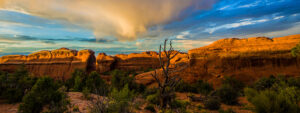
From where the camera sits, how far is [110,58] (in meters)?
38.3

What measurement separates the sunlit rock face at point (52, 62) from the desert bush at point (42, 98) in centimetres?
3156

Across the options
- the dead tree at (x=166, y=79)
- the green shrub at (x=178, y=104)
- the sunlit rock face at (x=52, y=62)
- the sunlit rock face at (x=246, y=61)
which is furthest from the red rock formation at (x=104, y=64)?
the dead tree at (x=166, y=79)

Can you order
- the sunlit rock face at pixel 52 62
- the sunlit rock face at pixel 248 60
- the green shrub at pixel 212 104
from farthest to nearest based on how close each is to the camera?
the sunlit rock face at pixel 52 62 → the sunlit rock face at pixel 248 60 → the green shrub at pixel 212 104

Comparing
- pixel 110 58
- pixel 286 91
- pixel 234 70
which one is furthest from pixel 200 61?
pixel 110 58

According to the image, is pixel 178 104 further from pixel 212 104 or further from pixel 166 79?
pixel 166 79

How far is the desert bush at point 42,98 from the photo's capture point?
6.32 meters

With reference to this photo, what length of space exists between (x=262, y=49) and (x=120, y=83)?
68.0ft

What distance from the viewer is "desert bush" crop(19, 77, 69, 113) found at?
632 centimetres

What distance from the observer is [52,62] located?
38.3 m

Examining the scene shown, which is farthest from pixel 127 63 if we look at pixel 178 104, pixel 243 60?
pixel 178 104

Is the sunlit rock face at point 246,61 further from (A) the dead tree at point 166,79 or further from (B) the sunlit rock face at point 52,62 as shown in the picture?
(B) the sunlit rock face at point 52,62

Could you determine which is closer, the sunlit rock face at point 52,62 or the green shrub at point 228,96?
the green shrub at point 228,96

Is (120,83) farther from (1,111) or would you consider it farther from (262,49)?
(262,49)

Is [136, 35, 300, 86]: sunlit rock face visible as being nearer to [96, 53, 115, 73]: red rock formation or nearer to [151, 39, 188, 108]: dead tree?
[151, 39, 188, 108]: dead tree
